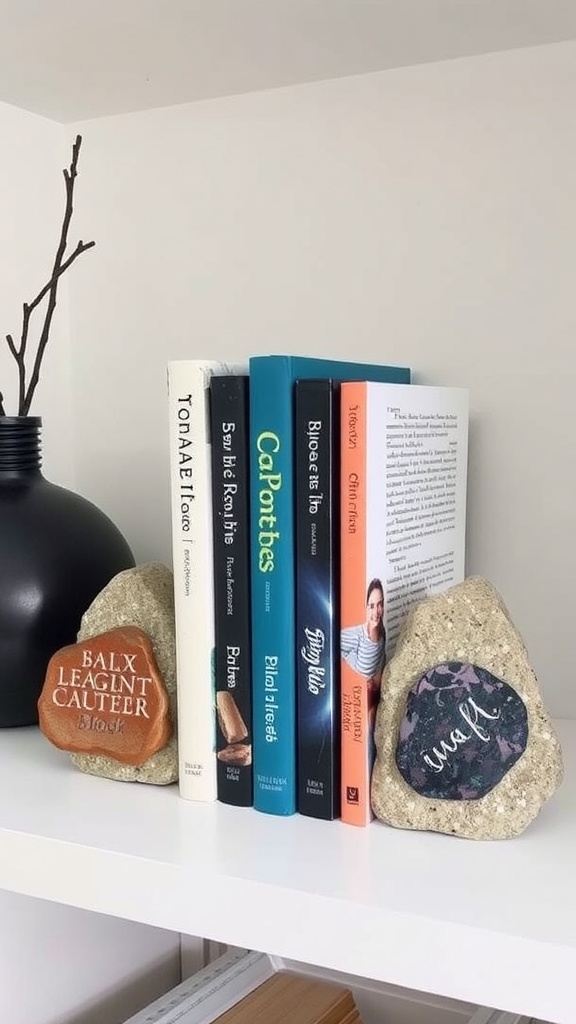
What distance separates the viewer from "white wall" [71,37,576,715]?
76 centimetres

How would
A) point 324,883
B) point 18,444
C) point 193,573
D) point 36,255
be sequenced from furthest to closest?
point 36,255
point 18,444
point 193,573
point 324,883

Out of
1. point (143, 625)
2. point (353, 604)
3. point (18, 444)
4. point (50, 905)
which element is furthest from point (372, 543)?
point (50, 905)

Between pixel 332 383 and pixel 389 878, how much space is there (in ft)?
0.87

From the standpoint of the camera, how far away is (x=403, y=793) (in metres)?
0.58

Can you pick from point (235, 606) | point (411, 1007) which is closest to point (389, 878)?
point (235, 606)

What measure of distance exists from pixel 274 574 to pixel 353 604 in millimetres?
50

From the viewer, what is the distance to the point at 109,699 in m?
0.64

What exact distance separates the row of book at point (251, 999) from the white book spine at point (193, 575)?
242mm

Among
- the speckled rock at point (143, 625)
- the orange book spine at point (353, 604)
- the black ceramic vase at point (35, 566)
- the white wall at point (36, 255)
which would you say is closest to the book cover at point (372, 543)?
the orange book spine at point (353, 604)

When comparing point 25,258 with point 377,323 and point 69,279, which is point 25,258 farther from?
point 377,323

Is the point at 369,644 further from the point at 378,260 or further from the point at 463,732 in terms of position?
the point at 378,260

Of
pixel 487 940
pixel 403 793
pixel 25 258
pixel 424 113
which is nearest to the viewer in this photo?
pixel 487 940

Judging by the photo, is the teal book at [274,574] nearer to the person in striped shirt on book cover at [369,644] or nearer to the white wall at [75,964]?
the person in striped shirt on book cover at [369,644]

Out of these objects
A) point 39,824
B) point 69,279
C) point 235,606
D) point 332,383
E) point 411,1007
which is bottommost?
point 411,1007
